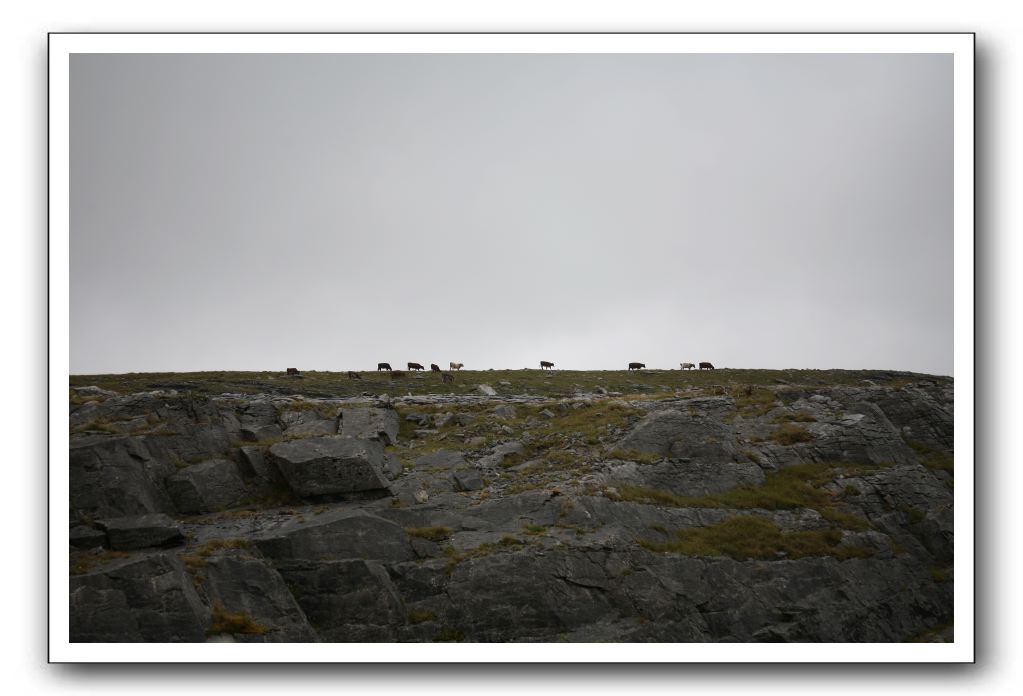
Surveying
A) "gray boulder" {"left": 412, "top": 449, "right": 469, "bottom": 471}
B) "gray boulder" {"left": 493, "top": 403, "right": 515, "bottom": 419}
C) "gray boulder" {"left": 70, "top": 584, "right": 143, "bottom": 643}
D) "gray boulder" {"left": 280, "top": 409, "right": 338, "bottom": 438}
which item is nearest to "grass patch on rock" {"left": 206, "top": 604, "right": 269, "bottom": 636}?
"gray boulder" {"left": 70, "top": 584, "right": 143, "bottom": 643}

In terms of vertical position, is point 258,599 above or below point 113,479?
below

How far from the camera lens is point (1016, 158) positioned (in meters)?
12.9

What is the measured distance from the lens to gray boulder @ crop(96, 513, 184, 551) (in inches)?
492

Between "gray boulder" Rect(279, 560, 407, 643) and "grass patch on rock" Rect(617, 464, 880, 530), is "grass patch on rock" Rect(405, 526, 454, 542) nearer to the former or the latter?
"gray boulder" Rect(279, 560, 407, 643)

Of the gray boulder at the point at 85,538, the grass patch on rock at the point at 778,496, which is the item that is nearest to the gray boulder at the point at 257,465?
the gray boulder at the point at 85,538

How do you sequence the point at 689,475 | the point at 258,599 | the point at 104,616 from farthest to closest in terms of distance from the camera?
the point at 689,475, the point at 258,599, the point at 104,616

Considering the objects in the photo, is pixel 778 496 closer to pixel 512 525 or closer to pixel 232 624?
pixel 512 525

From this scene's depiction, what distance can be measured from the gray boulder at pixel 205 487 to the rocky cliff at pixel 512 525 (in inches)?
1.9

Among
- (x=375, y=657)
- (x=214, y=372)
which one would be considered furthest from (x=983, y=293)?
(x=214, y=372)

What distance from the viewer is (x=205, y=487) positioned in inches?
589

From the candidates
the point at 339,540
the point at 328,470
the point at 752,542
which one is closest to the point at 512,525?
the point at 339,540

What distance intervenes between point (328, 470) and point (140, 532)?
411cm

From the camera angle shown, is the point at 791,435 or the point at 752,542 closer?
the point at 752,542

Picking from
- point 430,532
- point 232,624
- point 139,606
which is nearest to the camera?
point 139,606
